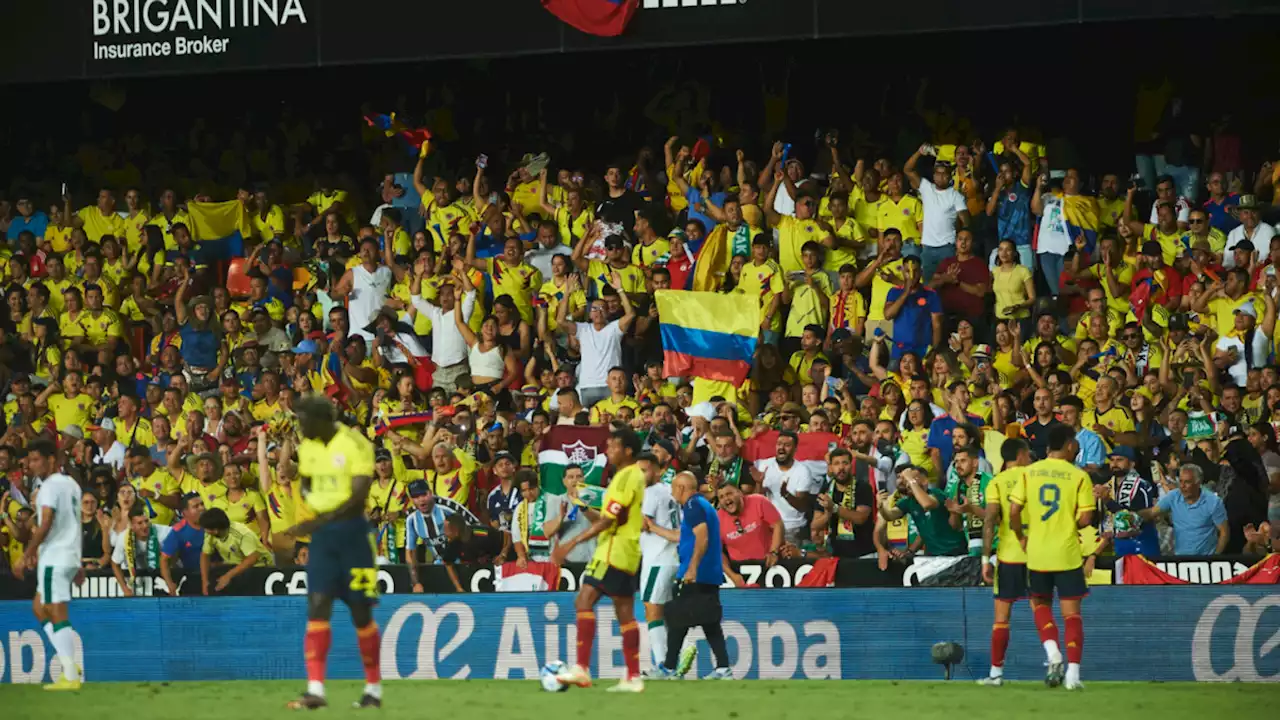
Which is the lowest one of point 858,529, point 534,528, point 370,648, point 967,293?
point 370,648

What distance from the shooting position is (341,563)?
38.6 ft

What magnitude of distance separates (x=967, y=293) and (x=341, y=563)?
9.93m

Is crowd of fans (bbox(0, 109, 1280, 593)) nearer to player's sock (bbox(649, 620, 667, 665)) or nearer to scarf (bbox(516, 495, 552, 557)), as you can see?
scarf (bbox(516, 495, 552, 557))

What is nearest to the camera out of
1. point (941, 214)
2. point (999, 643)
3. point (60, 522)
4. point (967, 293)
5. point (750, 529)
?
point (999, 643)

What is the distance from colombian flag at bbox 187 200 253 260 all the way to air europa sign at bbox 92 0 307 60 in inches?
113

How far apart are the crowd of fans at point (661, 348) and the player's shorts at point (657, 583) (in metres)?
1.08

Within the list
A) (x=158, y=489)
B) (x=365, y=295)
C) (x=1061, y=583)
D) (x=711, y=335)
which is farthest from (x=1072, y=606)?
(x=365, y=295)

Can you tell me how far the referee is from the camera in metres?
15.4

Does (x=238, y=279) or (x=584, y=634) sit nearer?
(x=584, y=634)

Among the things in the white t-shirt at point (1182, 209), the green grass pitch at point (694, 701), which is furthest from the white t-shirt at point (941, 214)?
the green grass pitch at point (694, 701)

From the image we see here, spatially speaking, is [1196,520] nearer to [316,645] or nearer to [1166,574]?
[1166,574]

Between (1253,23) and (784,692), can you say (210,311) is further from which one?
(1253,23)

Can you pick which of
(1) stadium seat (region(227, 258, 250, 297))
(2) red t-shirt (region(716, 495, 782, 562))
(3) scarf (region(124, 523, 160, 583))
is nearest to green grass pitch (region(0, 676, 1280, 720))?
(2) red t-shirt (region(716, 495, 782, 562))

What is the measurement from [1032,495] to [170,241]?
13.7m
